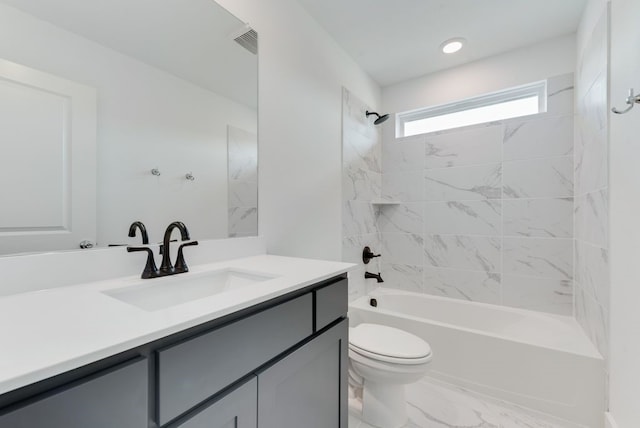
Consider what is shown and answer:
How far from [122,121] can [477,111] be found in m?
2.56

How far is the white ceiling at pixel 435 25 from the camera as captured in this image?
1733 millimetres

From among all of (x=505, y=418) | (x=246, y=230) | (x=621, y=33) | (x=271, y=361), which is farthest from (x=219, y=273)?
(x=621, y=33)

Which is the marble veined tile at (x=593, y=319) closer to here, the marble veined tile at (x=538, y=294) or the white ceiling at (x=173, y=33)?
the marble veined tile at (x=538, y=294)

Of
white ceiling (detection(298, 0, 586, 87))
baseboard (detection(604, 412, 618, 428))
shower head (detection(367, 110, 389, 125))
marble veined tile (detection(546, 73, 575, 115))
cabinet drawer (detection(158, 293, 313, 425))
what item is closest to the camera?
cabinet drawer (detection(158, 293, 313, 425))

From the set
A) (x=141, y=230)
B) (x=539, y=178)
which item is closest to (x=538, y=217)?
(x=539, y=178)

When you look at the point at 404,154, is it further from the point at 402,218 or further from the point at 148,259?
the point at 148,259

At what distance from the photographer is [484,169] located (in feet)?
7.52

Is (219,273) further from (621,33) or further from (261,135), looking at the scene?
(621,33)

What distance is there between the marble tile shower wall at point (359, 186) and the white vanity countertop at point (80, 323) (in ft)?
4.57

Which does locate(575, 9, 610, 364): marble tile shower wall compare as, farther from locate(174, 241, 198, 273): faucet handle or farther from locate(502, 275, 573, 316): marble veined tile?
locate(174, 241, 198, 273): faucet handle

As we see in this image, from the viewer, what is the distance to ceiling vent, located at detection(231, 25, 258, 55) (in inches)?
53.7

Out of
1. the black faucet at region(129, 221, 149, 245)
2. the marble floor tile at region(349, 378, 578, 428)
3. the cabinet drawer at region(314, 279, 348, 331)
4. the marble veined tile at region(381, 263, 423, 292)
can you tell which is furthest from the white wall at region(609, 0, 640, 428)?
Answer: the black faucet at region(129, 221, 149, 245)

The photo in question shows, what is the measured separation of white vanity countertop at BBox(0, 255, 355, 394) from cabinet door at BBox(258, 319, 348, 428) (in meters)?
0.23

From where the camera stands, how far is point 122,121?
3.19 feet
